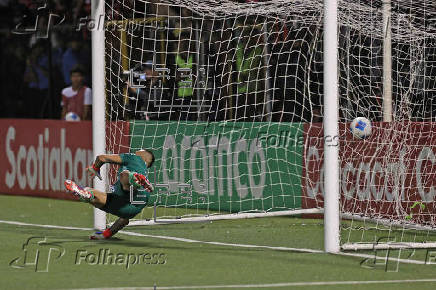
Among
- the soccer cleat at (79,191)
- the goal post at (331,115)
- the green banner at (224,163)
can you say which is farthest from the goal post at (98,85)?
the goal post at (331,115)

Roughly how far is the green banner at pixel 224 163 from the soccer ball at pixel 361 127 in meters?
2.13

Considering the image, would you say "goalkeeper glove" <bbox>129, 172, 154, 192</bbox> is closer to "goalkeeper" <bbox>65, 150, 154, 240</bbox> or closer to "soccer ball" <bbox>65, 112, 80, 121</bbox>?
"goalkeeper" <bbox>65, 150, 154, 240</bbox>

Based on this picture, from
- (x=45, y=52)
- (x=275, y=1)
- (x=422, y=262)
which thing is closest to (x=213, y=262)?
(x=422, y=262)

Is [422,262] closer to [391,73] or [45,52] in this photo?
[391,73]

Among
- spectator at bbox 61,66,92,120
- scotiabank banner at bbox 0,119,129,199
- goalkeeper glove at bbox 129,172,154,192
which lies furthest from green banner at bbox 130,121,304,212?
spectator at bbox 61,66,92,120

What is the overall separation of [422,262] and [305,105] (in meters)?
5.86

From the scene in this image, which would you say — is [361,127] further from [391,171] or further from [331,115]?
[331,115]

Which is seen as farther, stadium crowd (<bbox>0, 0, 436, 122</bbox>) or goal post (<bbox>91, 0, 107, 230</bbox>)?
stadium crowd (<bbox>0, 0, 436, 122</bbox>)

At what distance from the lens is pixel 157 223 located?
47.3 feet

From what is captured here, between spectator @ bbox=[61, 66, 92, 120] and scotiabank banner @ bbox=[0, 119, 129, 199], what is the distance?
2.92ft

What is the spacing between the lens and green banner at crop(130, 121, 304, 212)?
51.9ft

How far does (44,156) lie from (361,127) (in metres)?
7.54

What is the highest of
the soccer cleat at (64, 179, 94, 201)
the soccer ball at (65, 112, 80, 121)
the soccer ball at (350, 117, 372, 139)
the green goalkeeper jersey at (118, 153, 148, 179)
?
the soccer ball at (65, 112, 80, 121)

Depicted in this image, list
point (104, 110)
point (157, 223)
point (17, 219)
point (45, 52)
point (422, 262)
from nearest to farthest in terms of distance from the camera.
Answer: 1. point (422, 262)
2. point (104, 110)
3. point (157, 223)
4. point (17, 219)
5. point (45, 52)
